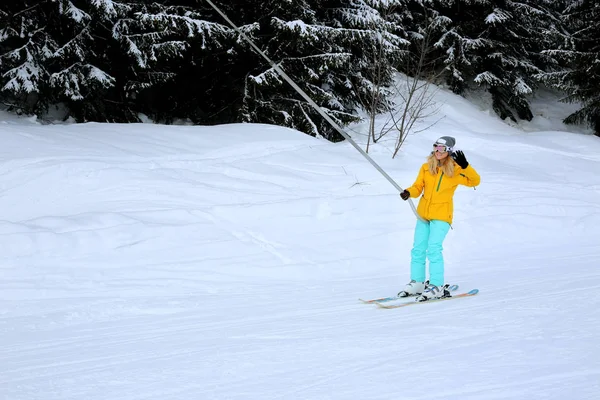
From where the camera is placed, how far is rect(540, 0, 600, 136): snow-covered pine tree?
19344mm

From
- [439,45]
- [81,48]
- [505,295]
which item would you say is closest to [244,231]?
[505,295]

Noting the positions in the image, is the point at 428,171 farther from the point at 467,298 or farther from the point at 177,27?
the point at 177,27

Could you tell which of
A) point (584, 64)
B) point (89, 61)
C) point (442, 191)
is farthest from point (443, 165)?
point (584, 64)

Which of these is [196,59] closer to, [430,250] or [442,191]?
[442,191]

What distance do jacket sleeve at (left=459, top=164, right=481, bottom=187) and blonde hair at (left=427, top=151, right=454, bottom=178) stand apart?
14 centimetres

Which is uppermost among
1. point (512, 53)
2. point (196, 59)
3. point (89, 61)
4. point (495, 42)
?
point (495, 42)

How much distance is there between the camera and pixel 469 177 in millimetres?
5980

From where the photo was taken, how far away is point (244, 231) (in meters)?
8.50

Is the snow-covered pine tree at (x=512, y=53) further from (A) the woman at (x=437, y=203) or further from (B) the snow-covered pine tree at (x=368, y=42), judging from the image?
(A) the woman at (x=437, y=203)

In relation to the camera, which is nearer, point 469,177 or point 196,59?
point 469,177

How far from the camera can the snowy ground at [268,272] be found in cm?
376

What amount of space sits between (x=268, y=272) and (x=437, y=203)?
8.48 feet

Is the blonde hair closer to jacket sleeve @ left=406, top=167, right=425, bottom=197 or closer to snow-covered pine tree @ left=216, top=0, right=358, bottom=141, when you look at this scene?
jacket sleeve @ left=406, top=167, right=425, bottom=197

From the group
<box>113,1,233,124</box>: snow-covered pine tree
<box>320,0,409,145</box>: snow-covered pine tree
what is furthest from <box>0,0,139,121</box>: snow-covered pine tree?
<box>320,0,409,145</box>: snow-covered pine tree
